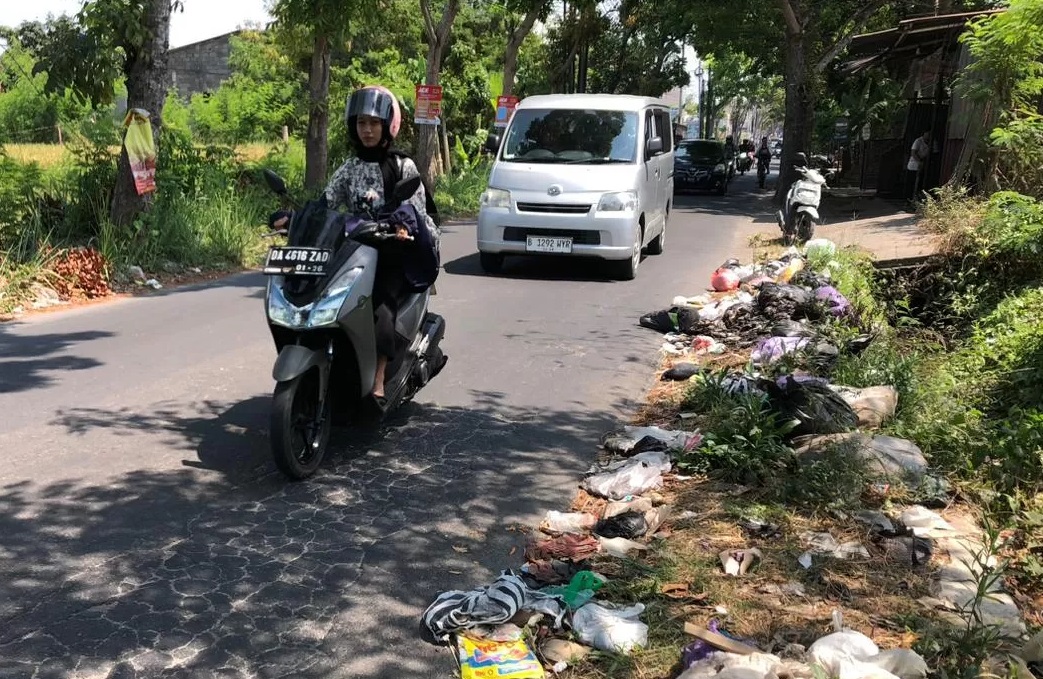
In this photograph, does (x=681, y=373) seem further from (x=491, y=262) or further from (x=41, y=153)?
(x=41, y=153)

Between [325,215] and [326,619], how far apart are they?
7.10ft

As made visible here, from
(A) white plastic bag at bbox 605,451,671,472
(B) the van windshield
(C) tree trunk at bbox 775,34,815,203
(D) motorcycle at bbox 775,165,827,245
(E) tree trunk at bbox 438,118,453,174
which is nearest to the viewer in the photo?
(A) white plastic bag at bbox 605,451,671,472

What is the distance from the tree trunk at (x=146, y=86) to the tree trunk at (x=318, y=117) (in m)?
4.39

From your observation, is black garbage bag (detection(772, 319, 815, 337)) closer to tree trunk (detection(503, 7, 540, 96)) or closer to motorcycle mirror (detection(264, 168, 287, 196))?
motorcycle mirror (detection(264, 168, 287, 196))

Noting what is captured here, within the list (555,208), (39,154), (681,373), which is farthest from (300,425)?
(39,154)

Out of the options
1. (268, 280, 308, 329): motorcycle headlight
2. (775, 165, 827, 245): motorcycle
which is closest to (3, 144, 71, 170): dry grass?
(268, 280, 308, 329): motorcycle headlight

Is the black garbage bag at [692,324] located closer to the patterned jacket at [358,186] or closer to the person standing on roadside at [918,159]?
the patterned jacket at [358,186]

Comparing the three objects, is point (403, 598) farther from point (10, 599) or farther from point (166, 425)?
point (166, 425)

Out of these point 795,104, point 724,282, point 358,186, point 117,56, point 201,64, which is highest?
point 201,64

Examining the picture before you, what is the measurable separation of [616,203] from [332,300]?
6.75 m

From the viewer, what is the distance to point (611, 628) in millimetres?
3225

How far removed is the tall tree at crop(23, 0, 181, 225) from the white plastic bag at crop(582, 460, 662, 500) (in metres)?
8.33

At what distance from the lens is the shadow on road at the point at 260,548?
312 cm

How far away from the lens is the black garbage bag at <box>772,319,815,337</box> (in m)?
7.28
